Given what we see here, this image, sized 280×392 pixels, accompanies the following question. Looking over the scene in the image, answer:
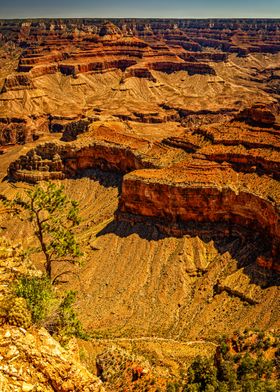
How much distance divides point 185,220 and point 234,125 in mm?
18574

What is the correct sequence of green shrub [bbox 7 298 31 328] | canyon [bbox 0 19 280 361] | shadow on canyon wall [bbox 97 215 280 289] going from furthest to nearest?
shadow on canyon wall [bbox 97 215 280 289]
canyon [bbox 0 19 280 361]
green shrub [bbox 7 298 31 328]

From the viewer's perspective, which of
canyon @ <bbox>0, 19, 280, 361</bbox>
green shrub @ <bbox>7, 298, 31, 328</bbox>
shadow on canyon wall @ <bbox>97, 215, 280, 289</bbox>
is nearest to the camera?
green shrub @ <bbox>7, 298, 31, 328</bbox>

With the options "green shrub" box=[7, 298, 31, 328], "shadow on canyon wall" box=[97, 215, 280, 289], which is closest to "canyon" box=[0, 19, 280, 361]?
"shadow on canyon wall" box=[97, 215, 280, 289]

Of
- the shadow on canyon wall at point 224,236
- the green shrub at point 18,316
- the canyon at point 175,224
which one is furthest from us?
the shadow on canyon wall at point 224,236

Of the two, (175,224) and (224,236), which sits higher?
(175,224)

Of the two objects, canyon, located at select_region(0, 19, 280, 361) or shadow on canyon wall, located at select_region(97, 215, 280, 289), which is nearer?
canyon, located at select_region(0, 19, 280, 361)

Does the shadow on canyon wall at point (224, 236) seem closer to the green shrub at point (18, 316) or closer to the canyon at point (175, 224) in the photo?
the canyon at point (175, 224)

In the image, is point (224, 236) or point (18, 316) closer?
point (18, 316)

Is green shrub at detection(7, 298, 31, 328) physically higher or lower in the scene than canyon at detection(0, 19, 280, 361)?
higher

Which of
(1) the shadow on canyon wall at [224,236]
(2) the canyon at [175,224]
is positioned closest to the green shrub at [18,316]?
(2) the canyon at [175,224]

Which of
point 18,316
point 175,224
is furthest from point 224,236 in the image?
point 18,316

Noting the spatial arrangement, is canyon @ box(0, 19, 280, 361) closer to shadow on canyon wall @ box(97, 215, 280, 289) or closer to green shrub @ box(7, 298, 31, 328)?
shadow on canyon wall @ box(97, 215, 280, 289)

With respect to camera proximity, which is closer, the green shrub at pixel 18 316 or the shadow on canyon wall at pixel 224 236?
the green shrub at pixel 18 316

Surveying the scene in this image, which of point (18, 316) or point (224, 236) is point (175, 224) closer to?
point (224, 236)
